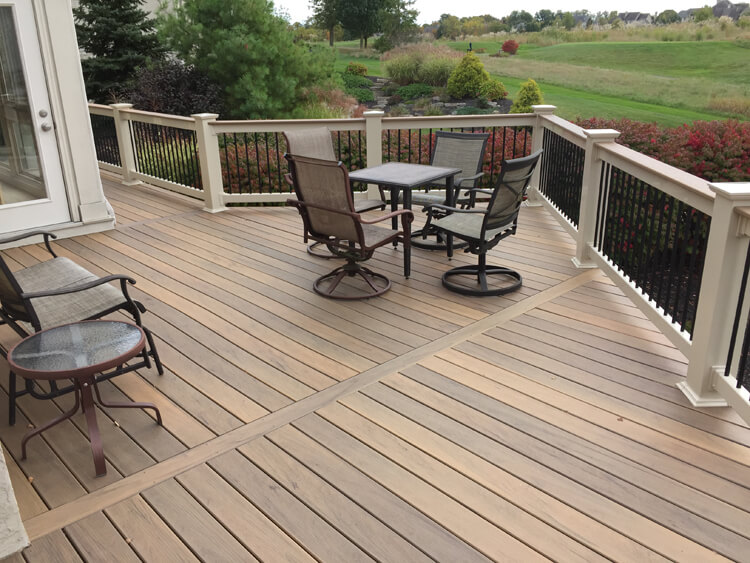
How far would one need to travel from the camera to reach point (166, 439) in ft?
8.80

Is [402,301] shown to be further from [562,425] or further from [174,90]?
[174,90]

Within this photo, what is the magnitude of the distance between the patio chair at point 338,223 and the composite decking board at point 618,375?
979 mm

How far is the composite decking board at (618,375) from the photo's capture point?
9.05ft

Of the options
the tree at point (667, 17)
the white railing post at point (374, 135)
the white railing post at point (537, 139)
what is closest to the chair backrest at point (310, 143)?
the white railing post at point (374, 135)

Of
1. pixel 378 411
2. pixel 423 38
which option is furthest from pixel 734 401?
pixel 423 38

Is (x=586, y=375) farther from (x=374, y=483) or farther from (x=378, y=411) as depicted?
(x=374, y=483)

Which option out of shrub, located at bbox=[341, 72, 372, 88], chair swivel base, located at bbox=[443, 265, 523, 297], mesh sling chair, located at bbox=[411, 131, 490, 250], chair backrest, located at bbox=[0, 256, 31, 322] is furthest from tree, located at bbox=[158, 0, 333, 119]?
chair backrest, located at bbox=[0, 256, 31, 322]

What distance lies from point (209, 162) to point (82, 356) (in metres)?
4.09

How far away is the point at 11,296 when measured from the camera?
111 inches

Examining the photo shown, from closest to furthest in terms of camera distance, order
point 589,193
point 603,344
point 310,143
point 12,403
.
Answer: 1. point 12,403
2. point 603,344
3. point 589,193
4. point 310,143

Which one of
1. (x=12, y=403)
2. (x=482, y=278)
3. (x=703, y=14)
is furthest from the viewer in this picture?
(x=703, y=14)

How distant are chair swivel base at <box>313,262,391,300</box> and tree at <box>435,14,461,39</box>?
29.6 metres

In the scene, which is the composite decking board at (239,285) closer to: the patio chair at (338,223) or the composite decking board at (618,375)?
the patio chair at (338,223)

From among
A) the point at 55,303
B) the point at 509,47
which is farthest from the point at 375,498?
the point at 509,47
